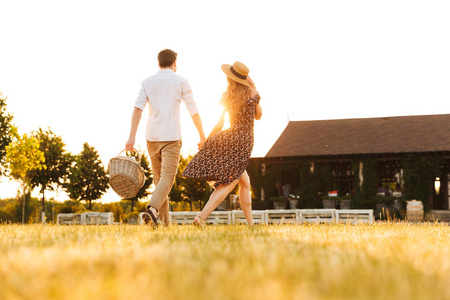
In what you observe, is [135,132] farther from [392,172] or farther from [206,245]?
[392,172]

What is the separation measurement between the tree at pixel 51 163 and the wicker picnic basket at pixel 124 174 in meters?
24.7

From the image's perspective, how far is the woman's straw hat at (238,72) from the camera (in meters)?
6.16

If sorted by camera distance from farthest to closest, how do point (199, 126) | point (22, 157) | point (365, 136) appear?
point (365, 136) → point (22, 157) → point (199, 126)

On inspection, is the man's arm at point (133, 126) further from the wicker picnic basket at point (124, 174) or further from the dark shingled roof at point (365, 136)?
the dark shingled roof at point (365, 136)

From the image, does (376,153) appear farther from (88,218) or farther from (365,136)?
(88,218)

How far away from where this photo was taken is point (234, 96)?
6.28 m

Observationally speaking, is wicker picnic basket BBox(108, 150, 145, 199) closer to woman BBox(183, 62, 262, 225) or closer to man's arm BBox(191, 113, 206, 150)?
woman BBox(183, 62, 262, 225)

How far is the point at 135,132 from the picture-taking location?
6.35m

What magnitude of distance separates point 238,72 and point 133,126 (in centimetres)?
154

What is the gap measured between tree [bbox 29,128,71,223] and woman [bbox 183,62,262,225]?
2541 cm

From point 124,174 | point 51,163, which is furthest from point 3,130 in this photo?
point 124,174

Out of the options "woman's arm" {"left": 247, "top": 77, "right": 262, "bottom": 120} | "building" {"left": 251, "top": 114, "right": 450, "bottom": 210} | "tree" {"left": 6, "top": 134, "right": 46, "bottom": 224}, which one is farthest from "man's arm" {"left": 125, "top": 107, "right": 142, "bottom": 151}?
"building" {"left": 251, "top": 114, "right": 450, "bottom": 210}

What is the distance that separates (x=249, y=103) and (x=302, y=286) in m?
4.57

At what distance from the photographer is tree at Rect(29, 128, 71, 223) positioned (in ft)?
96.8
